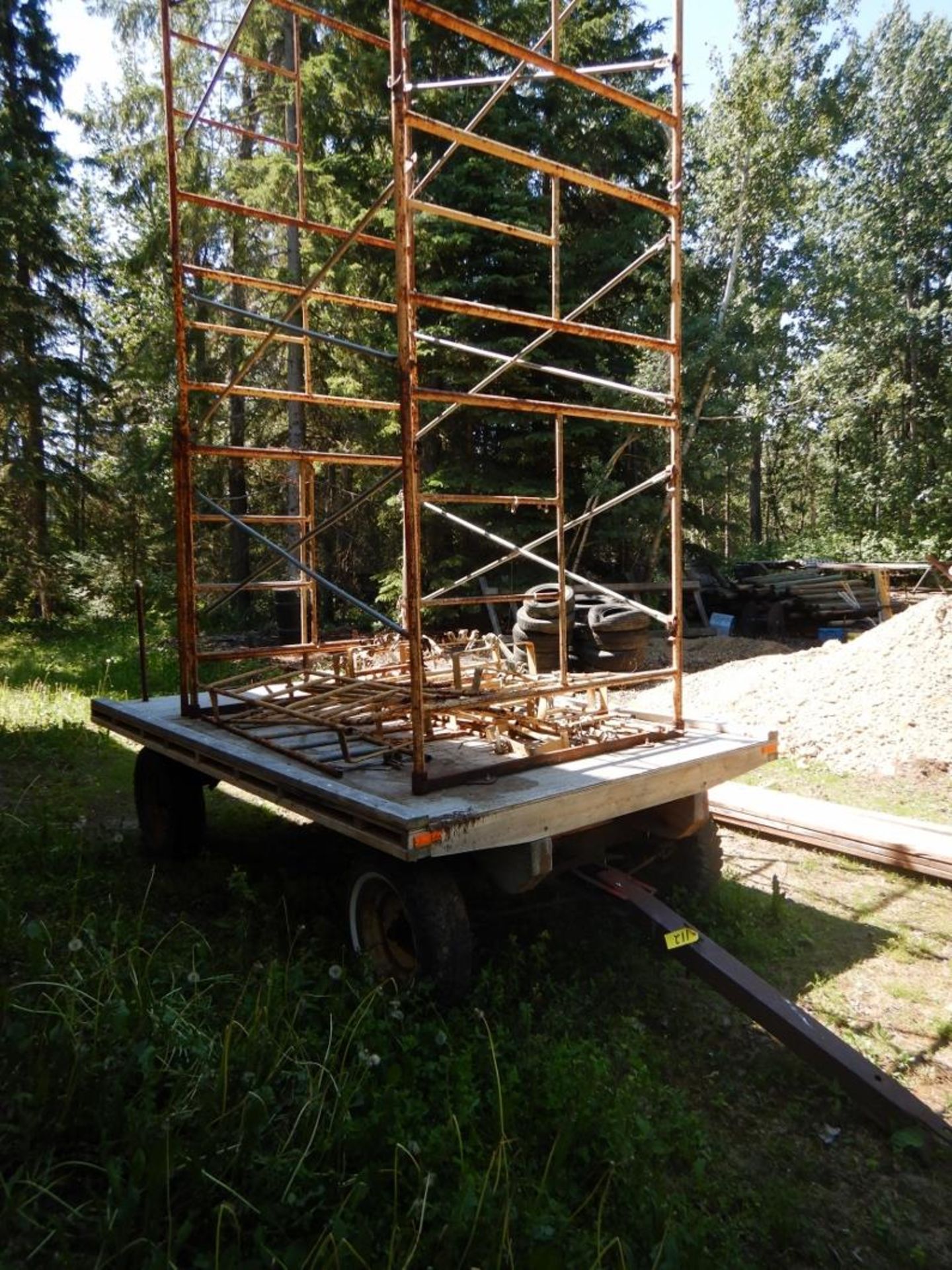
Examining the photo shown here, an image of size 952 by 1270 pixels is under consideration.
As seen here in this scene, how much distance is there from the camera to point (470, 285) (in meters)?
14.8

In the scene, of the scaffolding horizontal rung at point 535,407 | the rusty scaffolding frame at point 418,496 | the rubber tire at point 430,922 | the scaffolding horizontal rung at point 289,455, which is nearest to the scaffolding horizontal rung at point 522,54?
the rusty scaffolding frame at point 418,496

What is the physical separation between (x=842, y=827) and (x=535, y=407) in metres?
3.55

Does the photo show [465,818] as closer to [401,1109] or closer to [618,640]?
[401,1109]

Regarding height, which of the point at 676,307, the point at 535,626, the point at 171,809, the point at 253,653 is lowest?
the point at 171,809

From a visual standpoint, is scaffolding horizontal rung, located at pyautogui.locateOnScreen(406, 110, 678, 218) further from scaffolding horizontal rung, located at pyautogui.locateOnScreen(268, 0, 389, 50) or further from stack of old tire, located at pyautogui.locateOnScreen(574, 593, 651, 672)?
stack of old tire, located at pyautogui.locateOnScreen(574, 593, 651, 672)

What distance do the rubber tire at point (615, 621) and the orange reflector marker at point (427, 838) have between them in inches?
242

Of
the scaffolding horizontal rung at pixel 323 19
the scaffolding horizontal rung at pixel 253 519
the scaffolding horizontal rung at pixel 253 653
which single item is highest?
the scaffolding horizontal rung at pixel 323 19

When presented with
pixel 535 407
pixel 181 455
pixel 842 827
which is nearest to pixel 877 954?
pixel 842 827

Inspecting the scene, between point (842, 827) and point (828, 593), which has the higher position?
point (828, 593)

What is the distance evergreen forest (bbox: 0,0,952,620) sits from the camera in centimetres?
1486

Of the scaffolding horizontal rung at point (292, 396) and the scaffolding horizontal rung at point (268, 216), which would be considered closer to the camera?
the scaffolding horizontal rung at point (268, 216)

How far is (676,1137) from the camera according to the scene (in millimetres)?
2871

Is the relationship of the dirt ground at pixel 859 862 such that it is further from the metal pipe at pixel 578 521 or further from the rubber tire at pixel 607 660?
the metal pipe at pixel 578 521

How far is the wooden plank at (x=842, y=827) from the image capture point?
5.22 m
